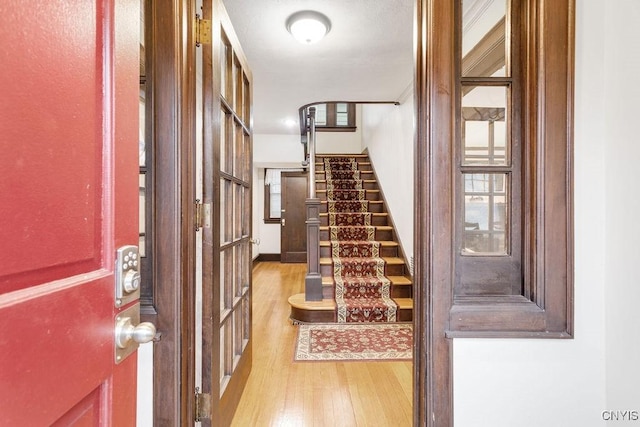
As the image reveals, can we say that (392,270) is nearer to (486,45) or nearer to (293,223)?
(486,45)

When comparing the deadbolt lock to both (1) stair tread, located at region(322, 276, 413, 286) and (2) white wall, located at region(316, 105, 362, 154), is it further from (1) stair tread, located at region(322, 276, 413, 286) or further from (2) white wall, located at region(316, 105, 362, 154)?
(2) white wall, located at region(316, 105, 362, 154)

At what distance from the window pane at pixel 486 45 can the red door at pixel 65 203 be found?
116cm

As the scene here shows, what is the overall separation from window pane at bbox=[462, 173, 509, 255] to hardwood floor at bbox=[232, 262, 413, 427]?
3.61 feet

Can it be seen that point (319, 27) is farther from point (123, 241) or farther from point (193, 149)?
point (123, 241)

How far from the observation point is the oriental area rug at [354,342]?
90.7 inches

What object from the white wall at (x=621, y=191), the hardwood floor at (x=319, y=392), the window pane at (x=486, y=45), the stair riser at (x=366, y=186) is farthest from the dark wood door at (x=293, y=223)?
the white wall at (x=621, y=191)

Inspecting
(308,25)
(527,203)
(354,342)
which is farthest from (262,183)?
(527,203)

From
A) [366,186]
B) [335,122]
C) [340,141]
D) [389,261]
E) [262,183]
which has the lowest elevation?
[389,261]

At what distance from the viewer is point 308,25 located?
1.96 meters

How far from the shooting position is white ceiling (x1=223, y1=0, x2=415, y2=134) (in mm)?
1884

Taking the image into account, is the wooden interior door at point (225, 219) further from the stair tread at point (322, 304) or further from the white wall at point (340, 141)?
the white wall at point (340, 141)

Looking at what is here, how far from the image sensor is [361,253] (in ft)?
12.3

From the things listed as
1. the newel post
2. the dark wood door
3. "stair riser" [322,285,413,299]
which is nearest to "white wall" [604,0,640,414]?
"stair riser" [322,285,413,299]

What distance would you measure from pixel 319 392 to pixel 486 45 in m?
2.01
